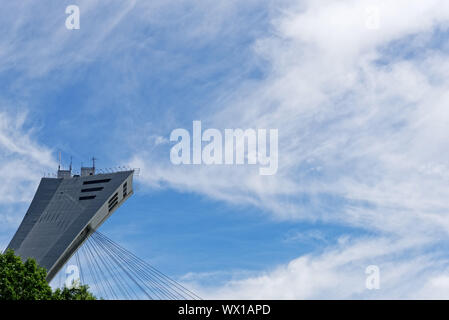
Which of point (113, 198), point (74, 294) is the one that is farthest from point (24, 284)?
point (113, 198)

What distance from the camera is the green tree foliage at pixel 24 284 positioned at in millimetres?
52331

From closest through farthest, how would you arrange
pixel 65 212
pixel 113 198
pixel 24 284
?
1. pixel 24 284
2. pixel 65 212
3. pixel 113 198

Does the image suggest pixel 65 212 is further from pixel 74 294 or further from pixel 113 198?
pixel 74 294

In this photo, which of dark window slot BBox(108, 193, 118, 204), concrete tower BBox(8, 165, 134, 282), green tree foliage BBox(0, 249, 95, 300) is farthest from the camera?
dark window slot BBox(108, 193, 118, 204)

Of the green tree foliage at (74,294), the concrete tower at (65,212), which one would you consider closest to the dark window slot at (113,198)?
the concrete tower at (65,212)

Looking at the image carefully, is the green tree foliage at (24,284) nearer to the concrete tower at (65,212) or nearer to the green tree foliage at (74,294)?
the green tree foliage at (74,294)

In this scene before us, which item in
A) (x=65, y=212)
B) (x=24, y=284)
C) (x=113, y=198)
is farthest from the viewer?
(x=113, y=198)

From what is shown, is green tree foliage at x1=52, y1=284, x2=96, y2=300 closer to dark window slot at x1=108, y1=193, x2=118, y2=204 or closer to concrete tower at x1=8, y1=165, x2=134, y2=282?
concrete tower at x1=8, y1=165, x2=134, y2=282

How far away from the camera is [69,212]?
9175cm

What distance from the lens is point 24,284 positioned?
53.9 m

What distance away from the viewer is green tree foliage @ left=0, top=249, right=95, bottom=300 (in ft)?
172

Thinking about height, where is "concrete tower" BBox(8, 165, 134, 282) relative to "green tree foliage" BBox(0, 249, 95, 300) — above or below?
above

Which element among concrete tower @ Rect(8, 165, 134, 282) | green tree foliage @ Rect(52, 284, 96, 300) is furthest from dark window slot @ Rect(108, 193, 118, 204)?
green tree foliage @ Rect(52, 284, 96, 300)
